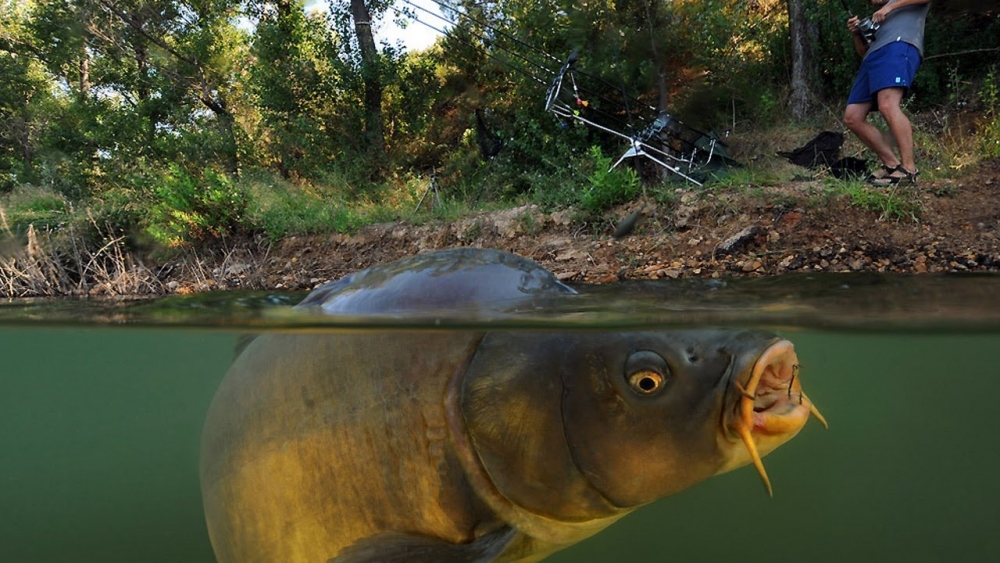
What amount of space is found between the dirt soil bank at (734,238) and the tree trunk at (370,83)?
5387 mm

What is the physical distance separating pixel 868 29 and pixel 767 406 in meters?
6.86

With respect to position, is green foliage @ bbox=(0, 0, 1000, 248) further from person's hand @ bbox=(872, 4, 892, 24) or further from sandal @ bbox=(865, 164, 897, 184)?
person's hand @ bbox=(872, 4, 892, 24)

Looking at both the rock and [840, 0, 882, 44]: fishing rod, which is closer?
the rock

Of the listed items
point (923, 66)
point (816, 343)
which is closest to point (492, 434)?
point (816, 343)

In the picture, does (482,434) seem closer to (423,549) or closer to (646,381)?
(423,549)

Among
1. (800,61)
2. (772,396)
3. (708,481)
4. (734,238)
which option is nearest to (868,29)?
(734,238)

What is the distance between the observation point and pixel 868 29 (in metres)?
7.03

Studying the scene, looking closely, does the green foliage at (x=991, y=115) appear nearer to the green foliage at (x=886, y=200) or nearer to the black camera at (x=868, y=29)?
the green foliage at (x=886, y=200)

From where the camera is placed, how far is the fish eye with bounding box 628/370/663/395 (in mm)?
2059

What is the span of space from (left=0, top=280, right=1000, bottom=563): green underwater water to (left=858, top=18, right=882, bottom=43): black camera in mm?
3596

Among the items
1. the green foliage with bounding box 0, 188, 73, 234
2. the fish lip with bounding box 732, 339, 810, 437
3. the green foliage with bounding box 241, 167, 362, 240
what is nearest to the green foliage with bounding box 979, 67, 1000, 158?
the fish lip with bounding box 732, 339, 810, 437

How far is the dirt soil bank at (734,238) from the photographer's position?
6129mm

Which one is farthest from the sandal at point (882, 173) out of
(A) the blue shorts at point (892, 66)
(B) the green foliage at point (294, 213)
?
(B) the green foliage at point (294, 213)

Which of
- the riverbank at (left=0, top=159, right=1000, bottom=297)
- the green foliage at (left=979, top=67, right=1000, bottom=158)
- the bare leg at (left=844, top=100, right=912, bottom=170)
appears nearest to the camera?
the riverbank at (left=0, top=159, right=1000, bottom=297)
